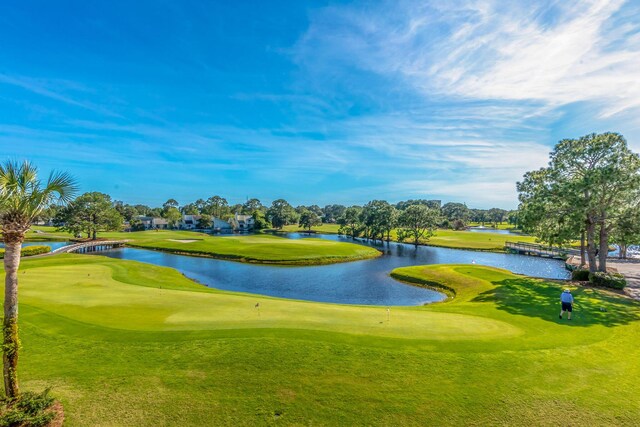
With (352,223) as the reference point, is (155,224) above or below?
below

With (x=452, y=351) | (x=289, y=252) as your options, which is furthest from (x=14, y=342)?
(x=289, y=252)

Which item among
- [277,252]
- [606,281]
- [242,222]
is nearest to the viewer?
[606,281]

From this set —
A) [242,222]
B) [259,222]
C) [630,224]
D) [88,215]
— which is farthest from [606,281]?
[242,222]

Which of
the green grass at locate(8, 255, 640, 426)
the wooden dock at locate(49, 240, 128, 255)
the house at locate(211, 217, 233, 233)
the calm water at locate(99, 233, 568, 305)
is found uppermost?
the house at locate(211, 217, 233, 233)

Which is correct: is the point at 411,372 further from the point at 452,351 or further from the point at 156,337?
the point at 156,337

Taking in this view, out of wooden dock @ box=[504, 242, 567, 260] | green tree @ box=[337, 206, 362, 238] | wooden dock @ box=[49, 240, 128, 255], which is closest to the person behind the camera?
wooden dock @ box=[504, 242, 567, 260]

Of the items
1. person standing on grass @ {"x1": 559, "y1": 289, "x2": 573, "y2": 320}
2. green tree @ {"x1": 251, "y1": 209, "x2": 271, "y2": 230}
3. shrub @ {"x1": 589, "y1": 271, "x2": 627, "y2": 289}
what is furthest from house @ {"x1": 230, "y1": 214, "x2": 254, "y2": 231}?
person standing on grass @ {"x1": 559, "y1": 289, "x2": 573, "y2": 320}

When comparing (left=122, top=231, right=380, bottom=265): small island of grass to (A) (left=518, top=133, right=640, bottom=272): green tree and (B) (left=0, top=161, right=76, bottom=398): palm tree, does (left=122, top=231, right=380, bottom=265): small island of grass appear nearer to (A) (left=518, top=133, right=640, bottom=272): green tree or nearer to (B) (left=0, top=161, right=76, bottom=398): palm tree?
(A) (left=518, top=133, right=640, bottom=272): green tree

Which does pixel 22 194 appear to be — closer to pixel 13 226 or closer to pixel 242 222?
pixel 13 226
